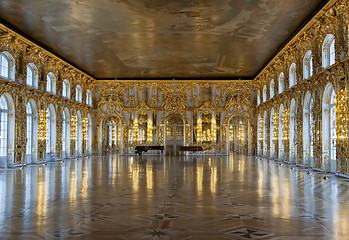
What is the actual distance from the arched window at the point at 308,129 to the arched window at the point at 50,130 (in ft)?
50.7

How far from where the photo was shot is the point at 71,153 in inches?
944

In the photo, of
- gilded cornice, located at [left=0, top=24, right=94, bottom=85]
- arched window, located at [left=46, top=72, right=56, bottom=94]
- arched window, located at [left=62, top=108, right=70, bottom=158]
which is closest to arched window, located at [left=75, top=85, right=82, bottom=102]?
arched window, located at [left=62, top=108, right=70, bottom=158]

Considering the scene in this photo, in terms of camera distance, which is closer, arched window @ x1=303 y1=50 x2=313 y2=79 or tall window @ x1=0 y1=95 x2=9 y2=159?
tall window @ x1=0 y1=95 x2=9 y2=159

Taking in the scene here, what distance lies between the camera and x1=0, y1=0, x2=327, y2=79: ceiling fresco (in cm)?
1270

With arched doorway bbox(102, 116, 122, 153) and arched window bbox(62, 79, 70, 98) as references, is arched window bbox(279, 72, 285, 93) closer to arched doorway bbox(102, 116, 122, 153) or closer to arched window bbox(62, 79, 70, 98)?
arched doorway bbox(102, 116, 122, 153)

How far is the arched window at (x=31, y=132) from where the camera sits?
18.3m

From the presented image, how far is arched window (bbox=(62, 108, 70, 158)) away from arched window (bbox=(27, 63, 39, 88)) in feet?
16.0

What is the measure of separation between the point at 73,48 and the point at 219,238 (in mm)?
17255

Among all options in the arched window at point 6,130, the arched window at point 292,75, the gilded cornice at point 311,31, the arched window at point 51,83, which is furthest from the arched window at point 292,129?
the arched window at point 51,83

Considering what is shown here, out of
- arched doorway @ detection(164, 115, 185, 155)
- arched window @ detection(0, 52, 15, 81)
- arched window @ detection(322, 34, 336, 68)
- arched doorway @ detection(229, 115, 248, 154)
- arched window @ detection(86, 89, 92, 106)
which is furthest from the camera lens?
arched doorway @ detection(229, 115, 248, 154)

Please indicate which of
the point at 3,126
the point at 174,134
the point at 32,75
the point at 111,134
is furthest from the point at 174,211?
the point at 111,134

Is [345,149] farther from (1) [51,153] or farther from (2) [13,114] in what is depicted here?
(1) [51,153]

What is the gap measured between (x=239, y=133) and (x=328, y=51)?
16807mm

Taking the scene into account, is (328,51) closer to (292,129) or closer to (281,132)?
(292,129)
